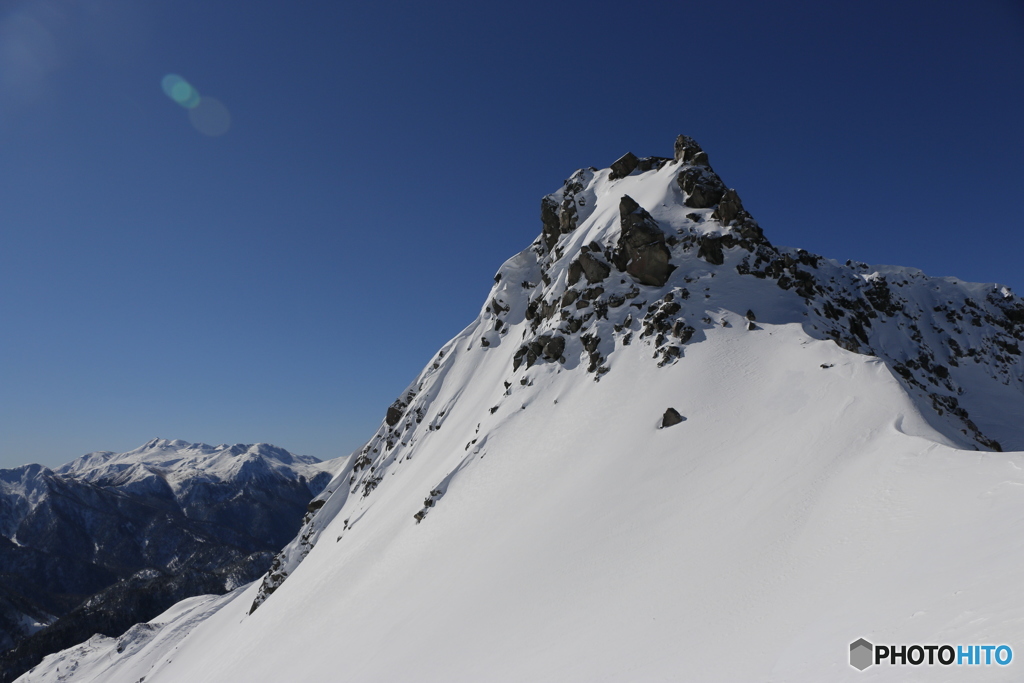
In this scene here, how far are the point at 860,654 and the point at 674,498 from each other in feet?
40.2

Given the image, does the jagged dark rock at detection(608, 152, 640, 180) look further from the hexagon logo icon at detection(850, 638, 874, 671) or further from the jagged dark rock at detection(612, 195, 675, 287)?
the hexagon logo icon at detection(850, 638, 874, 671)

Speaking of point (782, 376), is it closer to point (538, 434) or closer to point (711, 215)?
point (538, 434)

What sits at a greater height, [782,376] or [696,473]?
[782,376]

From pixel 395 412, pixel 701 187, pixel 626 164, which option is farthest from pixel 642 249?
pixel 395 412

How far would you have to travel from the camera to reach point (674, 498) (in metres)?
22.0

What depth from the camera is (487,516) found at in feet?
98.3

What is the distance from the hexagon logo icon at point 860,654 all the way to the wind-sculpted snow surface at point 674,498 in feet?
0.69

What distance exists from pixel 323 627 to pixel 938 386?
225 ft

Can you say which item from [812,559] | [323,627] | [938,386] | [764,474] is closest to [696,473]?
[764,474]

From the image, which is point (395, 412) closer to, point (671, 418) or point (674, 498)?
point (671, 418)

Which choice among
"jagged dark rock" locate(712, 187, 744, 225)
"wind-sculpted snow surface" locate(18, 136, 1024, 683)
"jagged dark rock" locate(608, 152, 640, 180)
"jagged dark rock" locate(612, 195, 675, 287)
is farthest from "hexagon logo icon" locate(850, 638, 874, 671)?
"jagged dark rock" locate(608, 152, 640, 180)

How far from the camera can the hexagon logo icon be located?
31.1ft

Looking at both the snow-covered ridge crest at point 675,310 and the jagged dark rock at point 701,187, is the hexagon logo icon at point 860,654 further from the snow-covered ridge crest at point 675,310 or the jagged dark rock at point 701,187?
the jagged dark rock at point 701,187

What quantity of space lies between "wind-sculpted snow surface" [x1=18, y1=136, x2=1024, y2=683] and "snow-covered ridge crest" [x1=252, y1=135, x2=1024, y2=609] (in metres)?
0.36
